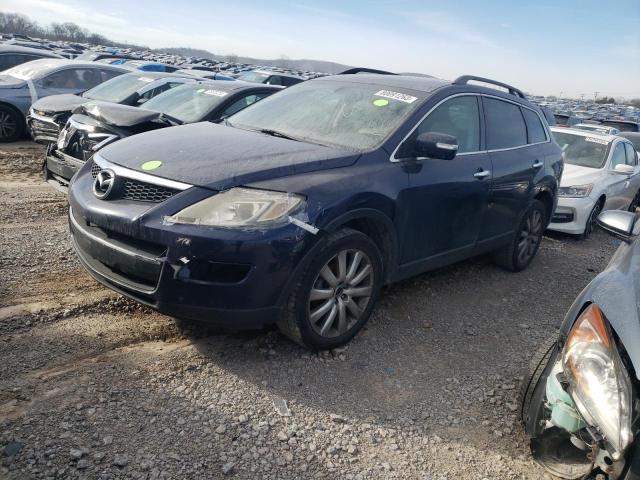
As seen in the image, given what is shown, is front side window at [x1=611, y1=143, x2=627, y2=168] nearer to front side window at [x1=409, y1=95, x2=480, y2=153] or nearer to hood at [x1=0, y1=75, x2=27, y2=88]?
front side window at [x1=409, y1=95, x2=480, y2=153]

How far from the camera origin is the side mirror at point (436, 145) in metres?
3.61

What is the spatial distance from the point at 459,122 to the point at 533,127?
1.61 m

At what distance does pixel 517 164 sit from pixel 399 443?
3.17m

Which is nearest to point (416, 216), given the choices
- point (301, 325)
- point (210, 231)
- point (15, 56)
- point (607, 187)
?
point (301, 325)

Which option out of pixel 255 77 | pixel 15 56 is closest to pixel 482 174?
pixel 15 56

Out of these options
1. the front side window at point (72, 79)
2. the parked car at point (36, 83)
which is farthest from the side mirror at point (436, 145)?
the front side window at point (72, 79)

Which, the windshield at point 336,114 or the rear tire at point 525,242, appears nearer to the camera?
the windshield at point 336,114

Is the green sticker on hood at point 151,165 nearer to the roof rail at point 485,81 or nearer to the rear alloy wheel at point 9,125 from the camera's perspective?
the roof rail at point 485,81

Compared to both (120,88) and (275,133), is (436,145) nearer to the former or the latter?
(275,133)

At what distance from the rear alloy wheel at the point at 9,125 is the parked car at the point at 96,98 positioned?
1479 mm

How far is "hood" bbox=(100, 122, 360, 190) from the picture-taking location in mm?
3035

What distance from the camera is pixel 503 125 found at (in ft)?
16.2

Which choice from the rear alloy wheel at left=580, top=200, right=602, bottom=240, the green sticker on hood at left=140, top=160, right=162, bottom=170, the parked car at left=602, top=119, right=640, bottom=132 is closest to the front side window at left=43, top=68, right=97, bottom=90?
the green sticker on hood at left=140, top=160, right=162, bottom=170

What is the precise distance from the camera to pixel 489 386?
3342 mm
